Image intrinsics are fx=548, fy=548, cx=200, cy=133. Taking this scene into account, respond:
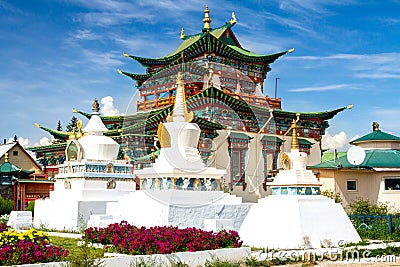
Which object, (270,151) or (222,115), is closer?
(222,115)

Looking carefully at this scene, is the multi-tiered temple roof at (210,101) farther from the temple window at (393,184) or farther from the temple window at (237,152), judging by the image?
the temple window at (393,184)

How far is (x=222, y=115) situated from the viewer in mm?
32531

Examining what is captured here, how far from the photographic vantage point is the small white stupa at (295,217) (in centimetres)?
1648

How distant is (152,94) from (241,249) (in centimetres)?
2292

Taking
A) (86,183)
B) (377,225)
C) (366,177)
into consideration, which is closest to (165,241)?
(377,225)

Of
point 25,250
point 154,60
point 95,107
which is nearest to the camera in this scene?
point 25,250

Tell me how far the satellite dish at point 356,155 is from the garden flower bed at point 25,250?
18.7 m

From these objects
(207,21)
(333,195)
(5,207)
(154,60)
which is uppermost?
(207,21)

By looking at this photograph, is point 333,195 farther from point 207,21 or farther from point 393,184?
point 207,21

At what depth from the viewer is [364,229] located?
19.3 m

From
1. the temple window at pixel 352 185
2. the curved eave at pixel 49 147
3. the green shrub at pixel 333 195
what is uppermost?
the curved eave at pixel 49 147

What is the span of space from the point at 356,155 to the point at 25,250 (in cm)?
1973

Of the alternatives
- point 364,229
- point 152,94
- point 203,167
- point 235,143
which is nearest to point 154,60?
point 152,94

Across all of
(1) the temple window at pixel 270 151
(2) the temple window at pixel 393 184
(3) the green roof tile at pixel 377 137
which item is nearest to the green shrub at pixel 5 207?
(1) the temple window at pixel 270 151
